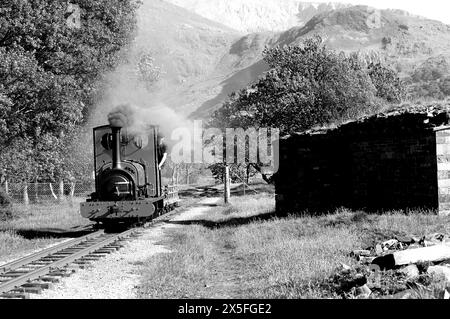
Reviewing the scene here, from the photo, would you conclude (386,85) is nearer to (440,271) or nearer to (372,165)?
(372,165)

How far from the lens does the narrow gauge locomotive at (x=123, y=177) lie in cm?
1466

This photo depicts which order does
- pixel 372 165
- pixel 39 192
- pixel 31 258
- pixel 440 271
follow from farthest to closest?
pixel 39 192
pixel 372 165
pixel 31 258
pixel 440 271

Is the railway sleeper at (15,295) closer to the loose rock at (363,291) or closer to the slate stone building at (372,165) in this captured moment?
the loose rock at (363,291)

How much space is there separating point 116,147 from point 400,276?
32.4 ft

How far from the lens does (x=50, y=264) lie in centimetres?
946

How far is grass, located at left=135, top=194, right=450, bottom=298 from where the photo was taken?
7367 millimetres

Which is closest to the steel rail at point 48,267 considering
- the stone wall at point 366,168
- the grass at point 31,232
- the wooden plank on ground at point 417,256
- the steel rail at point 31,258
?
the steel rail at point 31,258

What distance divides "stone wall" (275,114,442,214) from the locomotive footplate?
5.59 m

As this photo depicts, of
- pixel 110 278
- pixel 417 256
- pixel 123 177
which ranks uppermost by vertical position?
pixel 123 177

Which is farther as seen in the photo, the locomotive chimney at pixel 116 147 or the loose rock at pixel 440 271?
the locomotive chimney at pixel 116 147

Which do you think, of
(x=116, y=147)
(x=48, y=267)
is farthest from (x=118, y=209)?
(x=48, y=267)

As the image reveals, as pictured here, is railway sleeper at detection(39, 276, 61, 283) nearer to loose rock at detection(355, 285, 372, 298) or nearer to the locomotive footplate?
loose rock at detection(355, 285, 372, 298)

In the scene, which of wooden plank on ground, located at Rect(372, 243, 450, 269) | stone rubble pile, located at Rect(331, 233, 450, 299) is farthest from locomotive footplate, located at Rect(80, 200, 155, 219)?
wooden plank on ground, located at Rect(372, 243, 450, 269)

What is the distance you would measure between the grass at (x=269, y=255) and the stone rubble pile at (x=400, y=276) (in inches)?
7.2
